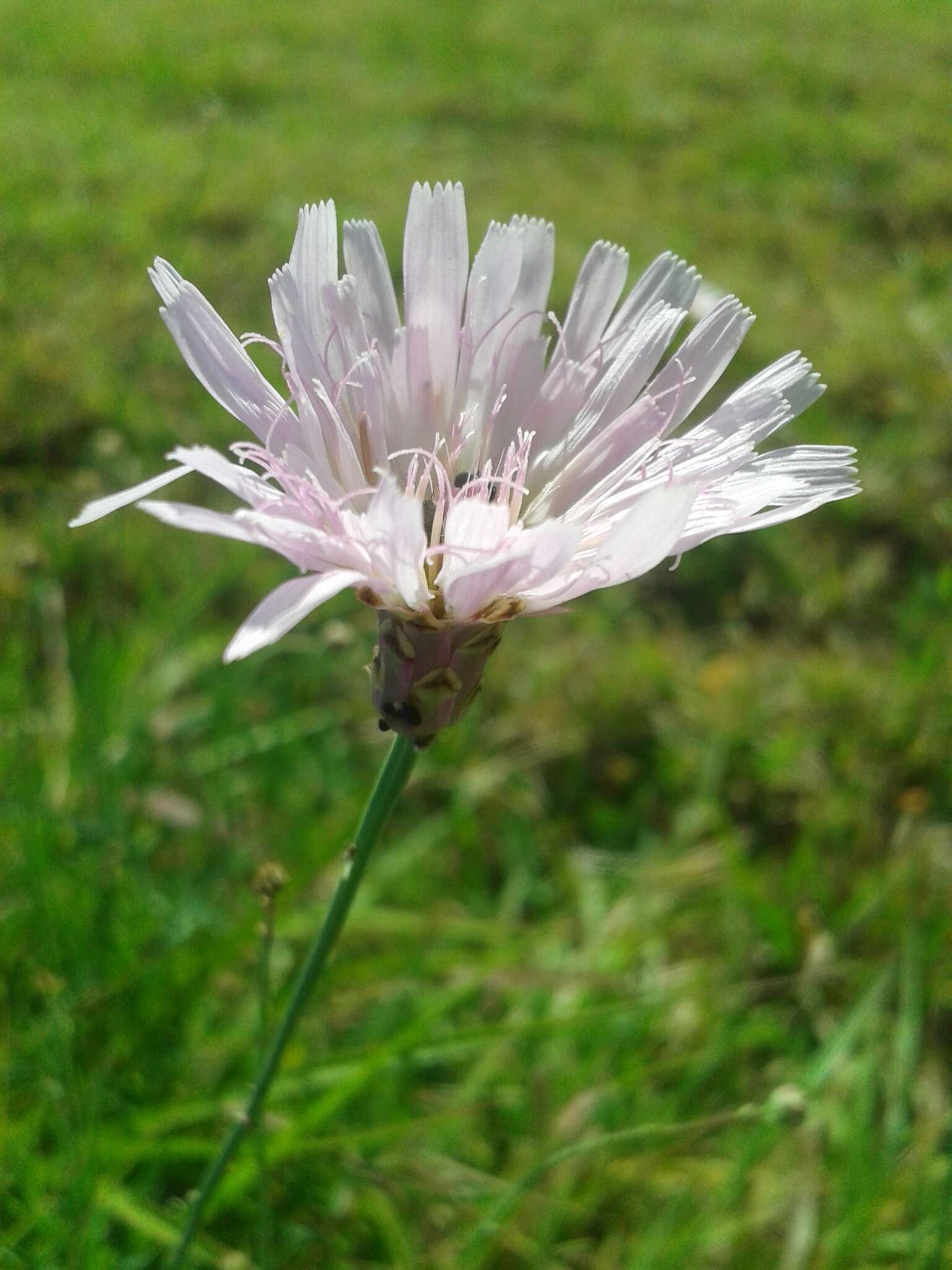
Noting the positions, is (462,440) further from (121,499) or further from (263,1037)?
(263,1037)

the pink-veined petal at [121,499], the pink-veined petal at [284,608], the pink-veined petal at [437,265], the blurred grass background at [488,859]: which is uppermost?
the pink-veined petal at [437,265]

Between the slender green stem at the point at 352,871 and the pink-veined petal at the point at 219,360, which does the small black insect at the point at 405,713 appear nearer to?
the slender green stem at the point at 352,871

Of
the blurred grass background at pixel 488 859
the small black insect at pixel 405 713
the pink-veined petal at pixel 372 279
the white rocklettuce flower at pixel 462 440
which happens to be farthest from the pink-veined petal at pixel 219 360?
the blurred grass background at pixel 488 859

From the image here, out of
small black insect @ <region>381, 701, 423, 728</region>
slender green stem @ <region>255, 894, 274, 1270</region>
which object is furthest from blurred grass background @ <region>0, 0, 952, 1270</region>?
small black insect @ <region>381, 701, 423, 728</region>

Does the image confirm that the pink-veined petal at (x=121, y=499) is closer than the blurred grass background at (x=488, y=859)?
Yes

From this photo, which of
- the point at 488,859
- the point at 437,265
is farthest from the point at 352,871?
the point at 488,859

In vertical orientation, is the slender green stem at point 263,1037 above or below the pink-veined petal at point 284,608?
below

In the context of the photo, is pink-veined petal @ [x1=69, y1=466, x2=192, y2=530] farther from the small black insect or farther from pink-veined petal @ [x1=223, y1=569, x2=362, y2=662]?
the small black insect
